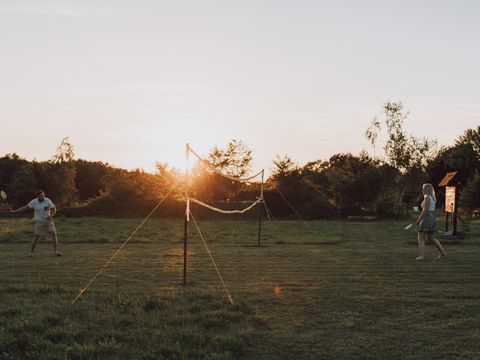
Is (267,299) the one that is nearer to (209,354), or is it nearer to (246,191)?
(209,354)

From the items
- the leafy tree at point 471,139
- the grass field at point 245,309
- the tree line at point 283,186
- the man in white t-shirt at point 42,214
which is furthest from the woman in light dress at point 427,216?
the leafy tree at point 471,139

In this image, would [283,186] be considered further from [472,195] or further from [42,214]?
[42,214]

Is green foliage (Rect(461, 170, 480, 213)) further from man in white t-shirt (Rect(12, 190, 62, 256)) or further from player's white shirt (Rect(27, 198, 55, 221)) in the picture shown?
player's white shirt (Rect(27, 198, 55, 221))

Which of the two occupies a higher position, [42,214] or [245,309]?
[42,214]

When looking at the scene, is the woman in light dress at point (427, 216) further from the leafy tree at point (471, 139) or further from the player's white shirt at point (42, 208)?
the leafy tree at point (471, 139)

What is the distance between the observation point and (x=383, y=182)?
46438 mm

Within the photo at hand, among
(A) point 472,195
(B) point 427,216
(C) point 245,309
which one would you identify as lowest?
(C) point 245,309

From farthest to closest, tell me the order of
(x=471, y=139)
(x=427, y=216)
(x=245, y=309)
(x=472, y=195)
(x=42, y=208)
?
(x=471, y=139) → (x=472, y=195) → (x=42, y=208) → (x=427, y=216) → (x=245, y=309)

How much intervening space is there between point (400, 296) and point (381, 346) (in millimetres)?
3066

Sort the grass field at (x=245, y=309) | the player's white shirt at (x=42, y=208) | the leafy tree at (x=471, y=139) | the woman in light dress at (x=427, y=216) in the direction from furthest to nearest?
the leafy tree at (x=471, y=139)
the player's white shirt at (x=42, y=208)
the woman in light dress at (x=427, y=216)
the grass field at (x=245, y=309)

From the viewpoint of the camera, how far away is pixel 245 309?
7.82 meters

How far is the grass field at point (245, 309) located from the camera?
612 cm

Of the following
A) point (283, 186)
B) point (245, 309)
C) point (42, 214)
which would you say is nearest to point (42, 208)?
point (42, 214)

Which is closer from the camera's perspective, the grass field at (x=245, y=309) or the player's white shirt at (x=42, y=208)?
the grass field at (x=245, y=309)
